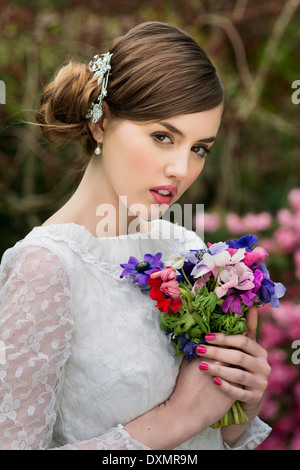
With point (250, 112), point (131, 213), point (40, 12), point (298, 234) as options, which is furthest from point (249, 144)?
point (131, 213)

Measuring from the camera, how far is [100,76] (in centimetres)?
164

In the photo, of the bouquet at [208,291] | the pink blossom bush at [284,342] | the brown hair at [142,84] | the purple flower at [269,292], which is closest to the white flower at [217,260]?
the bouquet at [208,291]

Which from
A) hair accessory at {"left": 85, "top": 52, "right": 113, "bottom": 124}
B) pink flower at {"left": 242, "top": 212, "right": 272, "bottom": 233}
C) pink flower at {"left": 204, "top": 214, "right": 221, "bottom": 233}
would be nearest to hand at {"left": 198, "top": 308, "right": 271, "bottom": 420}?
hair accessory at {"left": 85, "top": 52, "right": 113, "bottom": 124}

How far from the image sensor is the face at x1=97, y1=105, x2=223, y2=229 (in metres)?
1.55

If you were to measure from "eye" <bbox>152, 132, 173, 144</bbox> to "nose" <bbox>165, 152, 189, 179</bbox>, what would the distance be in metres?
0.05

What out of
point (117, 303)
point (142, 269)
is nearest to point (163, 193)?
point (142, 269)

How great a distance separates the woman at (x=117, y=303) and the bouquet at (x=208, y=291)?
0.05m

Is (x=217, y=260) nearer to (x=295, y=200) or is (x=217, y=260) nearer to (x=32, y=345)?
(x=32, y=345)

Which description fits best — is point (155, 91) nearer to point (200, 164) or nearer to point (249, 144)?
point (200, 164)

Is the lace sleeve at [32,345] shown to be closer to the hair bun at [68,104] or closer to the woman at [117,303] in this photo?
the woman at [117,303]

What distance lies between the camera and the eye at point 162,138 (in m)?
1.56

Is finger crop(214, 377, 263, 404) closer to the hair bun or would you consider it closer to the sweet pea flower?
the sweet pea flower

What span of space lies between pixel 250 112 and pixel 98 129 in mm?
3079
